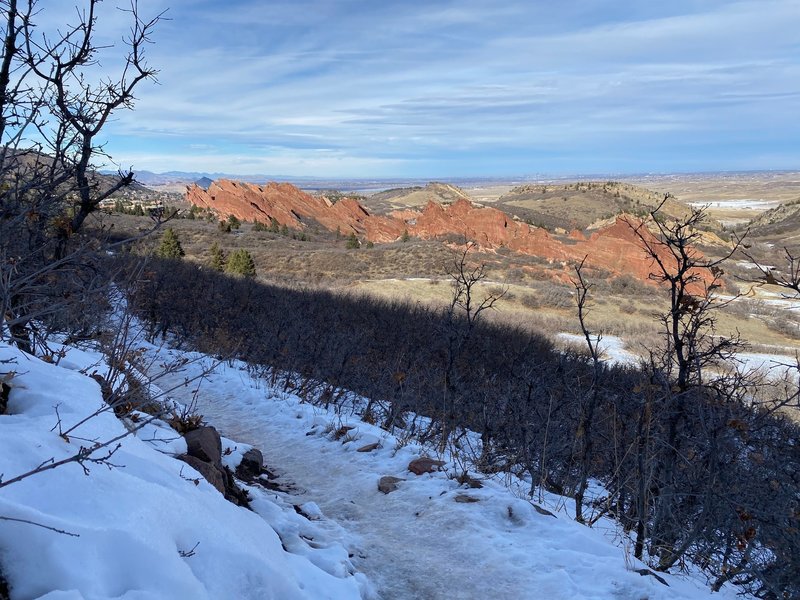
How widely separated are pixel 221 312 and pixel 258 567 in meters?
16.3

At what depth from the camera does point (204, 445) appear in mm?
4469

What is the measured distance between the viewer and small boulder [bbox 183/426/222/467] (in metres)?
4.37

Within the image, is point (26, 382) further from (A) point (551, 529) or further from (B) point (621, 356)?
(B) point (621, 356)

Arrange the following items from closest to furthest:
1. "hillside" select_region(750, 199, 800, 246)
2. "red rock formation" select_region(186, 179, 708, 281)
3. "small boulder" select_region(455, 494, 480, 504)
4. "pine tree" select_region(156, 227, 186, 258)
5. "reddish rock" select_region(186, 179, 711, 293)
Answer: "small boulder" select_region(455, 494, 480, 504)
"pine tree" select_region(156, 227, 186, 258)
"reddish rock" select_region(186, 179, 711, 293)
"red rock formation" select_region(186, 179, 708, 281)
"hillside" select_region(750, 199, 800, 246)

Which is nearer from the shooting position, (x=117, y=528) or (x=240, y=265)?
(x=117, y=528)

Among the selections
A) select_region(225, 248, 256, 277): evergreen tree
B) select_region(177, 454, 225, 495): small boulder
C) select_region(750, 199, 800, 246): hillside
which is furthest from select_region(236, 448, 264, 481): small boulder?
select_region(750, 199, 800, 246): hillside

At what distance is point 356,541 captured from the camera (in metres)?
4.30

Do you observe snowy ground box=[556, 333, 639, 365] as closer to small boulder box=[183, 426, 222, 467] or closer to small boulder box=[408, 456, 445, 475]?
small boulder box=[408, 456, 445, 475]

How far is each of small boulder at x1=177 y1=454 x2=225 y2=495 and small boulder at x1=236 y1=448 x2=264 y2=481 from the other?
4.35ft

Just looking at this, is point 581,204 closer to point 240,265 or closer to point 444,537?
point 240,265

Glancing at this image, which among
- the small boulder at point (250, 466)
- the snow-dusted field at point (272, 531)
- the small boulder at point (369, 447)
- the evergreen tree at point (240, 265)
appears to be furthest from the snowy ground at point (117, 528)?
the evergreen tree at point (240, 265)

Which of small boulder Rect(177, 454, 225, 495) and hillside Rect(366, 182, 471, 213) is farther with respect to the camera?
hillside Rect(366, 182, 471, 213)

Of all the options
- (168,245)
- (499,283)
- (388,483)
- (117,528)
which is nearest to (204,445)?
(388,483)

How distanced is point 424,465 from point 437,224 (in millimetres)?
57925
